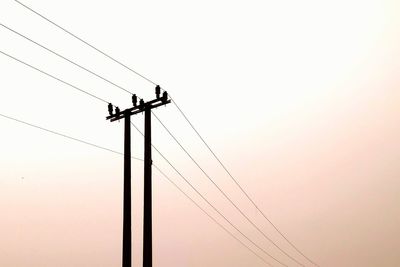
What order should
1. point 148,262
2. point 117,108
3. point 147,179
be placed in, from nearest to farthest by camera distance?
point 148,262 < point 147,179 < point 117,108

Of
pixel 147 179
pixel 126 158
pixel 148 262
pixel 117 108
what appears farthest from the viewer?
pixel 117 108

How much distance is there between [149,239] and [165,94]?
17.2 feet

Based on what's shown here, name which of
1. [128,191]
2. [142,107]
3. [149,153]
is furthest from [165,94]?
[128,191]

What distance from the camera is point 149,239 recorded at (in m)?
15.2

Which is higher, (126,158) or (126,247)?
(126,158)

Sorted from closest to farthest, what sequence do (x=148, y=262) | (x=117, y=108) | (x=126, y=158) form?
(x=148, y=262) < (x=126, y=158) < (x=117, y=108)

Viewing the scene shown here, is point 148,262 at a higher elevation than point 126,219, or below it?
below

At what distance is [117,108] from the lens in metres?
18.8

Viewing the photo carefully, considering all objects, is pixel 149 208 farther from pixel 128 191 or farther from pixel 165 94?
pixel 165 94

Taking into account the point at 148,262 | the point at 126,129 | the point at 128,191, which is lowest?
the point at 148,262

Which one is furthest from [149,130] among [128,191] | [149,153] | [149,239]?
[149,239]

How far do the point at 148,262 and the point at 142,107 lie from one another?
582cm

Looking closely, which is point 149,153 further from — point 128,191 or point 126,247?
point 126,247

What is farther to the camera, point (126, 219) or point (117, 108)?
point (117, 108)
